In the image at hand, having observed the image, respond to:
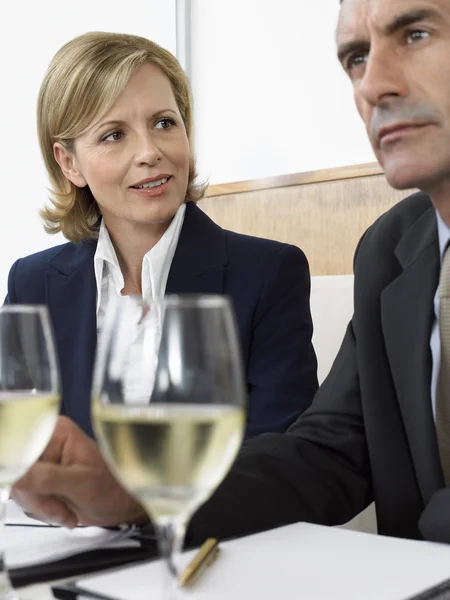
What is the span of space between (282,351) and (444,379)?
0.55 metres

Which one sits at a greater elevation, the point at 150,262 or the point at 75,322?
the point at 150,262

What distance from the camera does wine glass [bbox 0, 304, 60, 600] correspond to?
19.1 inches

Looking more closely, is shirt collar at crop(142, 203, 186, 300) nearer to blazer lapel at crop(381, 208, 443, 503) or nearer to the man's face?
blazer lapel at crop(381, 208, 443, 503)

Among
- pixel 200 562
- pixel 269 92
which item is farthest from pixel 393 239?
pixel 269 92

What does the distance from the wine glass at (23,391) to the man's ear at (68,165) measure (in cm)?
137

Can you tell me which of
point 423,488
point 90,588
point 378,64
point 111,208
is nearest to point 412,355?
point 423,488

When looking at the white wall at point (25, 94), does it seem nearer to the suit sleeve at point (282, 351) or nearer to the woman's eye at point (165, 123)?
the woman's eye at point (165, 123)

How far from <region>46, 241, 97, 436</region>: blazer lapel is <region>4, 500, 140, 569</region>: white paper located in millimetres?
682

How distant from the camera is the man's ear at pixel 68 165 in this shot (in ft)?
5.97

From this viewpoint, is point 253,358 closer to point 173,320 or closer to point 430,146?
point 430,146

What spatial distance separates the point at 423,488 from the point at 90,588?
0.61m

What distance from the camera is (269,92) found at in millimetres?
2707

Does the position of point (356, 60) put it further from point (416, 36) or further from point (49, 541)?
point (49, 541)

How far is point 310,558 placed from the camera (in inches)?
22.6
